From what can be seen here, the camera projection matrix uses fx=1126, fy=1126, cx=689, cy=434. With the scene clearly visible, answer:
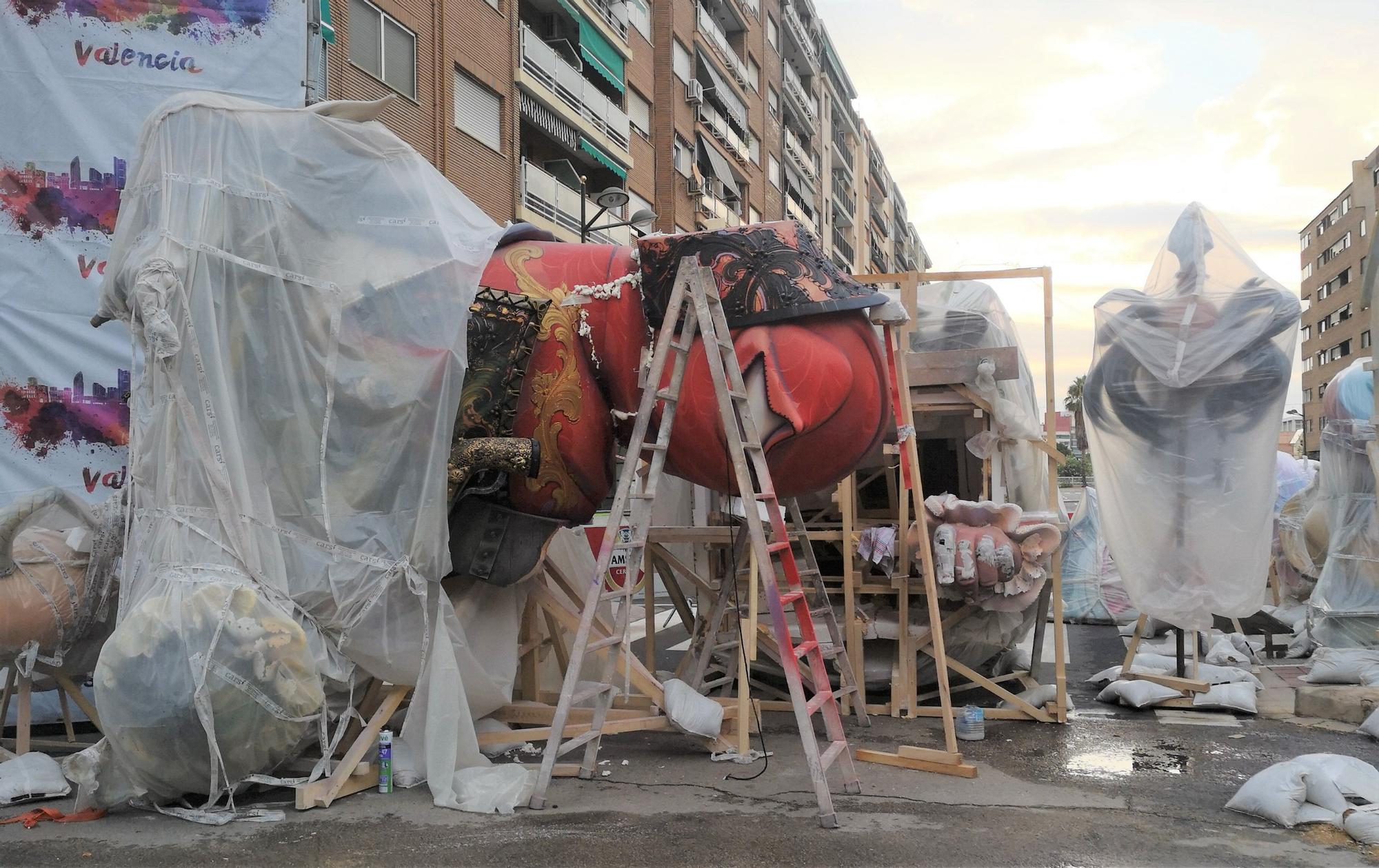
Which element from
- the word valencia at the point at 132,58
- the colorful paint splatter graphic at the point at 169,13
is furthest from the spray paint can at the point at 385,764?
the colorful paint splatter graphic at the point at 169,13

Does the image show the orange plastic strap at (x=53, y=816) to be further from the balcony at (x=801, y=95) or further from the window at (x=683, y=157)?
the balcony at (x=801, y=95)

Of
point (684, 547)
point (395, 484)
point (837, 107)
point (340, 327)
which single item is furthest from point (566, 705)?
point (837, 107)

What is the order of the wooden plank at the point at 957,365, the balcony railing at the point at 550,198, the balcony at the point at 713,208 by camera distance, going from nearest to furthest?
1. the wooden plank at the point at 957,365
2. the balcony railing at the point at 550,198
3. the balcony at the point at 713,208

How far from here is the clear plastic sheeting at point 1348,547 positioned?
8.96 meters

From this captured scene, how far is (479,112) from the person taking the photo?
59.8 feet

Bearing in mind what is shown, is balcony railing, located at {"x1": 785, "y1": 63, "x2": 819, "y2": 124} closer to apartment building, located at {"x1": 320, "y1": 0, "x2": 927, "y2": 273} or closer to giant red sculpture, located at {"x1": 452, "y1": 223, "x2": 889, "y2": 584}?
apartment building, located at {"x1": 320, "y1": 0, "x2": 927, "y2": 273}

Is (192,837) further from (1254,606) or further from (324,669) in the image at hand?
(1254,606)

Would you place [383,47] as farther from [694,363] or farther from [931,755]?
[931,755]

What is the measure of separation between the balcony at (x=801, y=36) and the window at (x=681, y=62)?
11998 mm

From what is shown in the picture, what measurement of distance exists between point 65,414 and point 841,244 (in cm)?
4980

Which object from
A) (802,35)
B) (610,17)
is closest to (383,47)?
(610,17)

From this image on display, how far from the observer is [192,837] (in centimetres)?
432

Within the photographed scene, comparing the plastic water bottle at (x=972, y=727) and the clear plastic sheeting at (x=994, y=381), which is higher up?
the clear plastic sheeting at (x=994, y=381)

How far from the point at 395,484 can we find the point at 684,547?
12.7 feet
